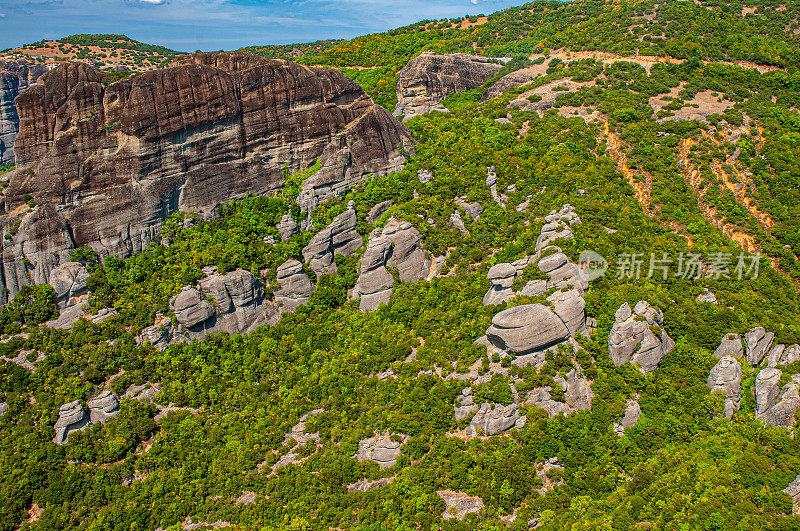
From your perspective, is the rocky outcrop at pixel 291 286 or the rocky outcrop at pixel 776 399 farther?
the rocky outcrop at pixel 291 286

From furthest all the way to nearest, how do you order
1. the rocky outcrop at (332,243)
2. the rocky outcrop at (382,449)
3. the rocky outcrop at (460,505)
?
the rocky outcrop at (332,243) < the rocky outcrop at (382,449) < the rocky outcrop at (460,505)

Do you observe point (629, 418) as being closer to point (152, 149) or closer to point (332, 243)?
point (332, 243)

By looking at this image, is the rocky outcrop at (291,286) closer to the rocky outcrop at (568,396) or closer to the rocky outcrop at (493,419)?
the rocky outcrop at (493,419)

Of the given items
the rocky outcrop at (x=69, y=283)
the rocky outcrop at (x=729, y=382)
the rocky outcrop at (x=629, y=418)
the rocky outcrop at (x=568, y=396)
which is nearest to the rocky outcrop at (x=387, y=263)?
the rocky outcrop at (x=568, y=396)

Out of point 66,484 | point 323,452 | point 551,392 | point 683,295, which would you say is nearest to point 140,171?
point 66,484

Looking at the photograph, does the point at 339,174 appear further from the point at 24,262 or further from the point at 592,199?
the point at 24,262

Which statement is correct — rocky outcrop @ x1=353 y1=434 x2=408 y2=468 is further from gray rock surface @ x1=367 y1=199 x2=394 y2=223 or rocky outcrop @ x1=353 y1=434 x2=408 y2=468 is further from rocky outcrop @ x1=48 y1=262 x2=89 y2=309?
rocky outcrop @ x1=48 y1=262 x2=89 y2=309

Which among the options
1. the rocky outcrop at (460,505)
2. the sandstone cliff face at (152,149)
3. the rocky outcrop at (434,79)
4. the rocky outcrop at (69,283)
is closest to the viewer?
the rocky outcrop at (460,505)
